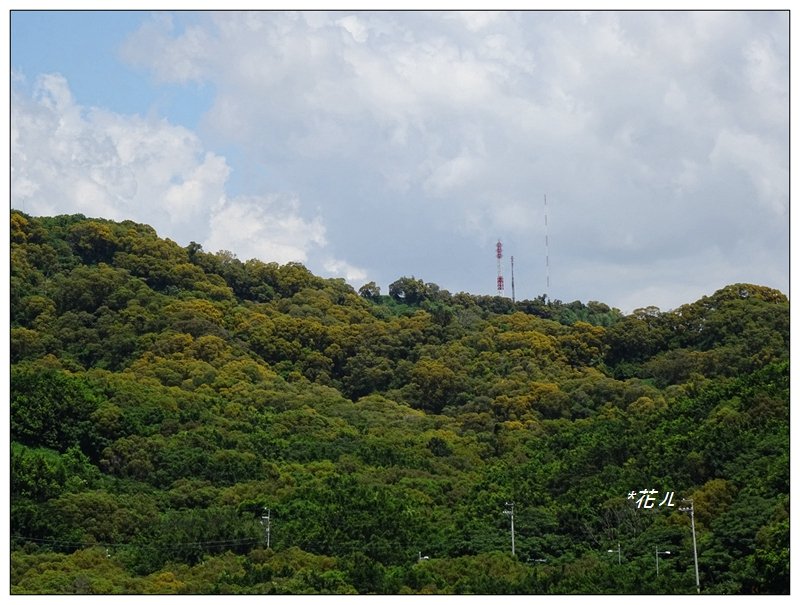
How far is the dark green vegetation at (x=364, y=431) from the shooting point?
122ft

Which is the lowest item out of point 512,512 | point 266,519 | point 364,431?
point 266,519

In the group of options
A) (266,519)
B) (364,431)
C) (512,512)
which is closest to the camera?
(512,512)

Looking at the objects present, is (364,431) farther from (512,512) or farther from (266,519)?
(512,512)

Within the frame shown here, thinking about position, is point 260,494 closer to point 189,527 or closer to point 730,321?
point 189,527

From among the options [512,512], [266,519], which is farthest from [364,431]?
[512,512]

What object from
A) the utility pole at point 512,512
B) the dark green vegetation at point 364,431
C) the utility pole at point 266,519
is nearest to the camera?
the dark green vegetation at point 364,431

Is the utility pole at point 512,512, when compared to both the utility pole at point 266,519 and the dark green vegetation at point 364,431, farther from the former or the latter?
the utility pole at point 266,519

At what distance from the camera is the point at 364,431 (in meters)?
57.2

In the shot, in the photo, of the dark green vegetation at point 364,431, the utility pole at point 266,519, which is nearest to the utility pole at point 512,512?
the dark green vegetation at point 364,431

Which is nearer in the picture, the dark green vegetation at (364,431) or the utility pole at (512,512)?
the dark green vegetation at (364,431)

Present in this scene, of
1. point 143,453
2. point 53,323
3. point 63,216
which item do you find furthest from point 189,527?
point 63,216

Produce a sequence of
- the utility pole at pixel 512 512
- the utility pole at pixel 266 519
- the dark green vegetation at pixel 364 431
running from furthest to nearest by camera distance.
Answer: the utility pole at pixel 266 519 → the utility pole at pixel 512 512 → the dark green vegetation at pixel 364 431

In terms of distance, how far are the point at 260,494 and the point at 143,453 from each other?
6.57 metres

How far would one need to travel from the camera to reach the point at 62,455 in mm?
50875
